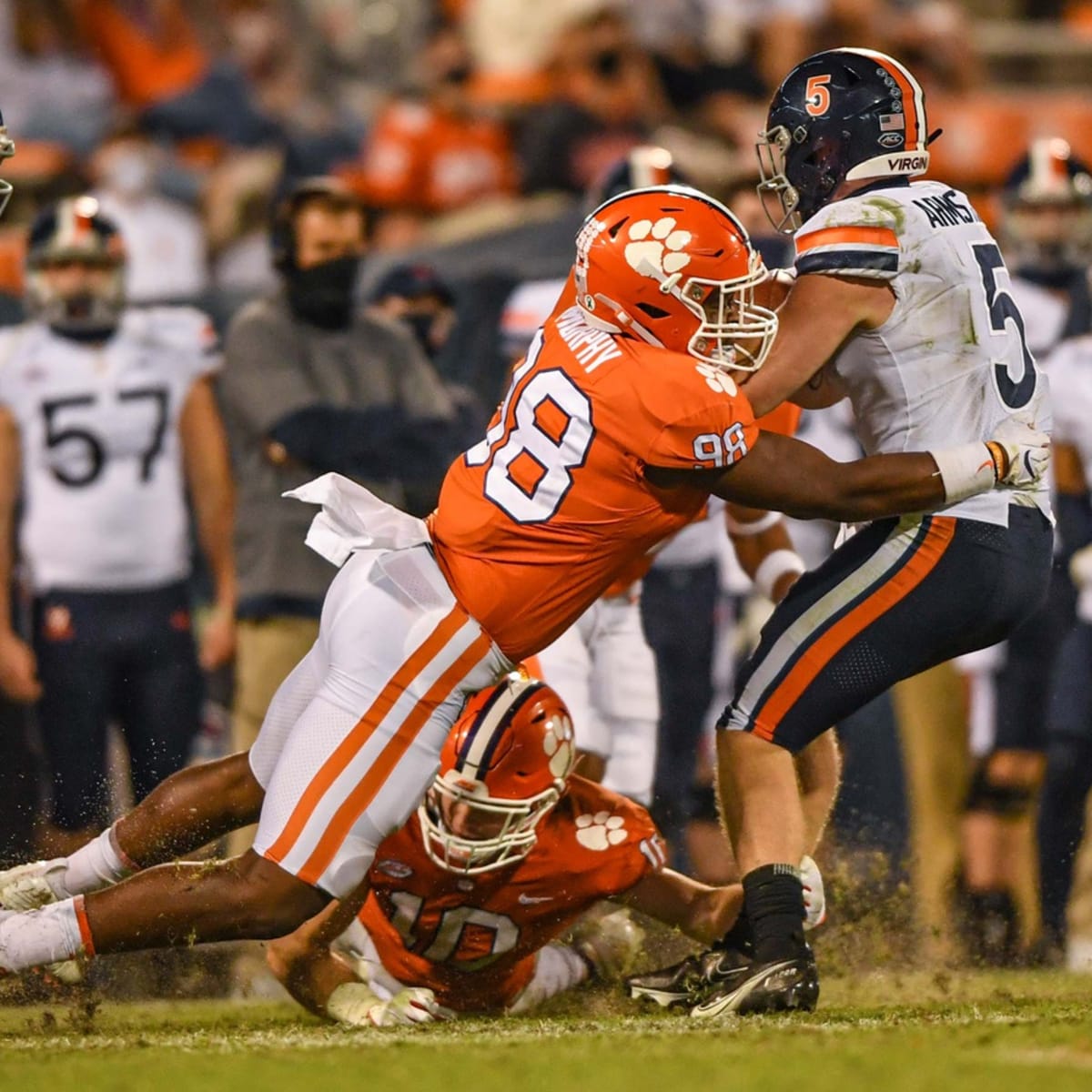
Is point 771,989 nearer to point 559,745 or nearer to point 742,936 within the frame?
point 742,936

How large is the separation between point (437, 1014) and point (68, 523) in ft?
7.97

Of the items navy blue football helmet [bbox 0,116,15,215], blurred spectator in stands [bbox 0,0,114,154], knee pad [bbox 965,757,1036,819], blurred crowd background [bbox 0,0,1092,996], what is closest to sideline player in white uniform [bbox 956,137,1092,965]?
knee pad [bbox 965,757,1036,819]

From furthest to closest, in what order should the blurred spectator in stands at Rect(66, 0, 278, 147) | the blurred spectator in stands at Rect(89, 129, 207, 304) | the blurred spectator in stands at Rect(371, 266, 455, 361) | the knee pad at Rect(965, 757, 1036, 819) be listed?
the blurred spectator in stands at Rect(66, 0, 278, 147) < the blurred spectator in stands at Rect(89, 129, 207, 304) < the blurred spectator in stands at Rect(371, 266, 455, 361) < the knee pad at Rect(965, 757, 1036, 819)

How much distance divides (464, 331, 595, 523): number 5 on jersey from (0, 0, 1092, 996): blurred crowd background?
3.61 metres

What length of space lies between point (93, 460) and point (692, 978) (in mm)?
2759

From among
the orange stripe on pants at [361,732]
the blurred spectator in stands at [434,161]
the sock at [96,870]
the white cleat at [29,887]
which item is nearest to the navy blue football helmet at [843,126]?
the orange stripe on pants at [361,732]

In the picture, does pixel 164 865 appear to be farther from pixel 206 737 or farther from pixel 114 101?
pixel 114 101

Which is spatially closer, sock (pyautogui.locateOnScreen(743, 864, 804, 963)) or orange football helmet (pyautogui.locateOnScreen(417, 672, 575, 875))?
sock (pyautogui.locateOnScreen(743, 864, 804, 963))

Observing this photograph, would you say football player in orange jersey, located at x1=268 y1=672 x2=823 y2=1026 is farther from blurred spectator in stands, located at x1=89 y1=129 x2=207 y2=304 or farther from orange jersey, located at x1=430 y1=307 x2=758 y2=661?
blurred spectator in stands, located at x1=89 y1=129 x2=207 y2=304

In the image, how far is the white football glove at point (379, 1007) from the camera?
14.5 feet

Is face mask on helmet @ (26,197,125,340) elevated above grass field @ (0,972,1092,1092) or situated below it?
above

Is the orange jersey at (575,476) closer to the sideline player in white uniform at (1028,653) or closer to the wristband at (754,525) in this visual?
the wristband at (754,525)

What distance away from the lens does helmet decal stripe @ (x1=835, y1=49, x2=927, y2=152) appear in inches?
177

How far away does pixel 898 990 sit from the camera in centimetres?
514
